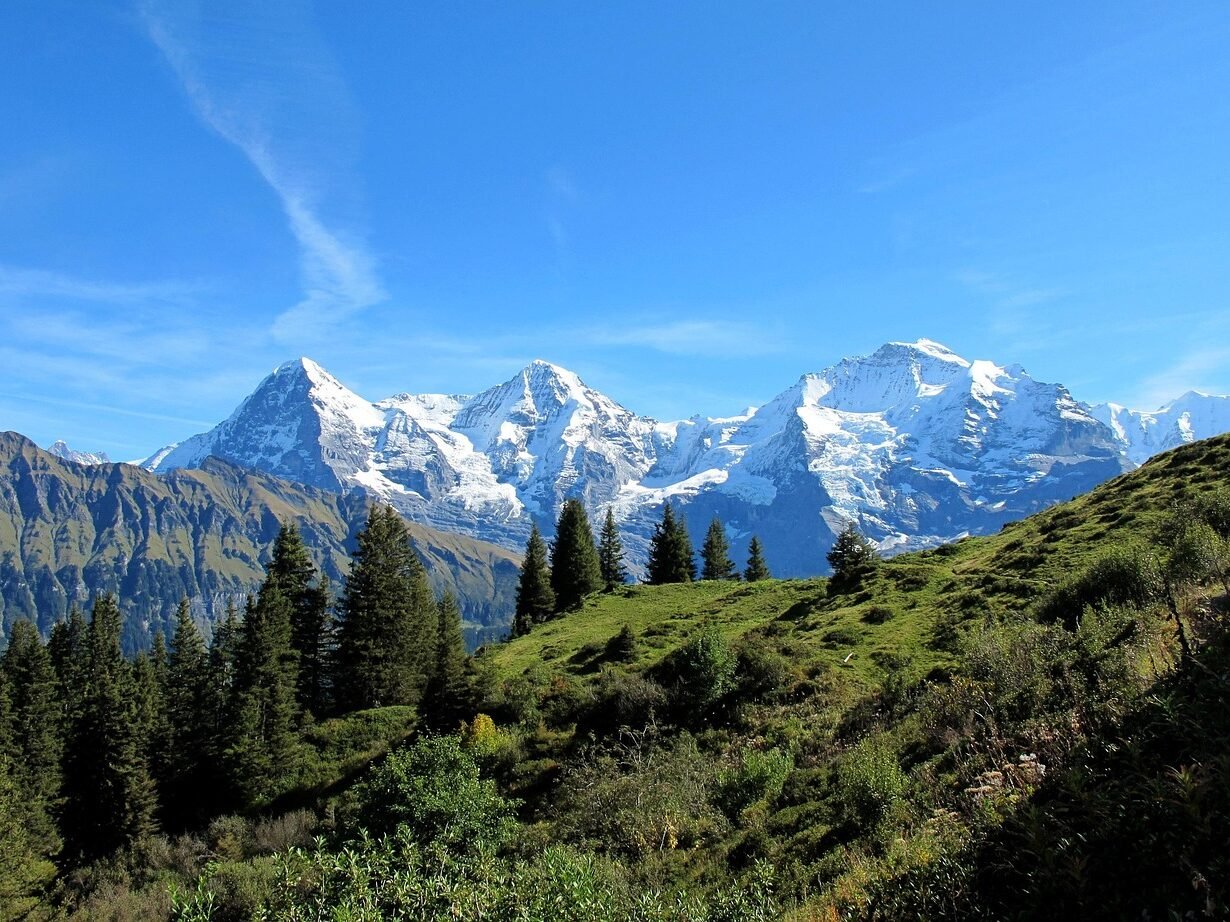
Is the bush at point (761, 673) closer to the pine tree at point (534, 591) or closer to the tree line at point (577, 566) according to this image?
the tree line at point (577, 566)

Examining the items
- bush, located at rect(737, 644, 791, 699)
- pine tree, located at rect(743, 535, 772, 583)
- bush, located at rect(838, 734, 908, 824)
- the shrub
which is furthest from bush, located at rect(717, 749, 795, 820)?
pine tree, located at rect(743, 535, 772, 583)

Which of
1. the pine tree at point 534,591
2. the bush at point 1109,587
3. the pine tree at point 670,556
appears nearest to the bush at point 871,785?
the bush at point 1109,587

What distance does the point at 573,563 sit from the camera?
269ft

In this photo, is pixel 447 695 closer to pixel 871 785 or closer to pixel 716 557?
pixel 871 785

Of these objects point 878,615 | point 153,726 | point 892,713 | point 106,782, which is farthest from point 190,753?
point 892,713

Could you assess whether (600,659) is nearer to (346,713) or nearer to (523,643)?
(523,643)

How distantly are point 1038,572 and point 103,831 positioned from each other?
187 feet

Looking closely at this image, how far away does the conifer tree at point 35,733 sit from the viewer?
144ft

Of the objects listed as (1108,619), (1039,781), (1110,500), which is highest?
(1110,500)

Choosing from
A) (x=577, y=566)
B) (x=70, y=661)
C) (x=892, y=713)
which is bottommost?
(x=892, y=713)

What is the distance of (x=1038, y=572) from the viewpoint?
29594 mm

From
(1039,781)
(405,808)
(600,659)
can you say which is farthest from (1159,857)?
(600,659)

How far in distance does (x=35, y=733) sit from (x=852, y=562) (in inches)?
2335

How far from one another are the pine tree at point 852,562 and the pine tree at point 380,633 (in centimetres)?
2929
